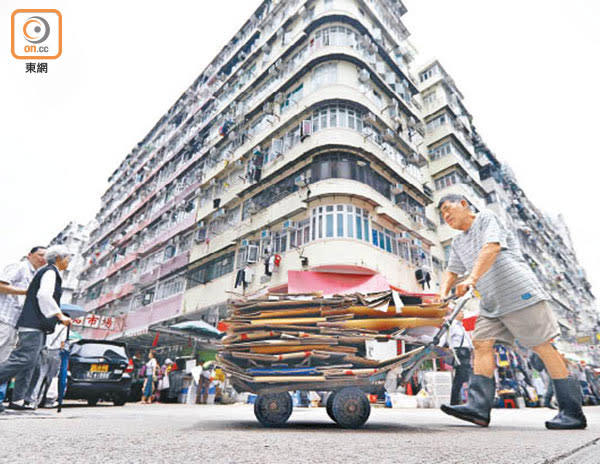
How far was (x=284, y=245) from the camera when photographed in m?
16.2

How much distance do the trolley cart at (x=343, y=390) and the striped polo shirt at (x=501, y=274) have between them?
0.39 metres

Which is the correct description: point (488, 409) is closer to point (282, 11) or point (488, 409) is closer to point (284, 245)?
point (284, 245)

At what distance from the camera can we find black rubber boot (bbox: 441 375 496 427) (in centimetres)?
296

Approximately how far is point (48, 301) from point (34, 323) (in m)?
0.25

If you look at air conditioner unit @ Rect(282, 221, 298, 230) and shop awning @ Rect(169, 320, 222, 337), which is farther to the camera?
air conditioner unit @ Rect(282, 221, 298, 230)

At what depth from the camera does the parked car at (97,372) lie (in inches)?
298

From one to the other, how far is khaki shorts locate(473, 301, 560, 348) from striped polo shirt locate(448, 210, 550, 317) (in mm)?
63

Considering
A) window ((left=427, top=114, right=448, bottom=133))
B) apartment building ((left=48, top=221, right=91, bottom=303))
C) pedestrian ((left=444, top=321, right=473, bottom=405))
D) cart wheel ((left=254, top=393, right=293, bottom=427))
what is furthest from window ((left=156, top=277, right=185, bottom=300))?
apartment building ((left=48, top=221, right=91, bottom=303))

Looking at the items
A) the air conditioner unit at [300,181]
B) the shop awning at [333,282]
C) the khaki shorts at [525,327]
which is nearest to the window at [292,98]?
the air conditioner unit at [300,181]

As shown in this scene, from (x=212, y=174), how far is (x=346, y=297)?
2078 cm

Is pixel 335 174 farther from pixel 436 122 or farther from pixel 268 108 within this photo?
pixel 436 122

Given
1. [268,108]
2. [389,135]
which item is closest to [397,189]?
[389,135]

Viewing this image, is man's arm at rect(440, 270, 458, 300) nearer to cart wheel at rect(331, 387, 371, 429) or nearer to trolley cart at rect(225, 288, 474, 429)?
trolley cart at rect(225, 288, 474, 429)

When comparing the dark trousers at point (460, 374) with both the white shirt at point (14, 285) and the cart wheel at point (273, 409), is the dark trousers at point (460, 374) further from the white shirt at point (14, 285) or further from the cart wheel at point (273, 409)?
the white shirt at point (14, 285)
